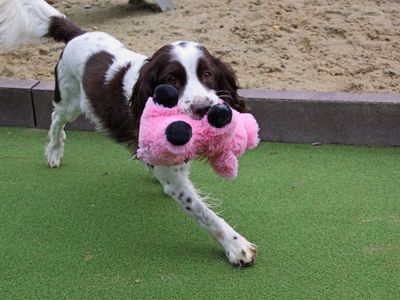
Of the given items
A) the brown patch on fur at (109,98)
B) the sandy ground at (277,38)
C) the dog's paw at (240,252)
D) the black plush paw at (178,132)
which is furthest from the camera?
the sandy ground at (277,38)

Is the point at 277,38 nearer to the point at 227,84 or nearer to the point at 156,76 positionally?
the point at 227,84

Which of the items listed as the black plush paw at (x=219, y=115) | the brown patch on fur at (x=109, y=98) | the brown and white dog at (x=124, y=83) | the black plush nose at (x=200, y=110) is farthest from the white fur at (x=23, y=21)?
the black plush paw at (x=219, y=115)

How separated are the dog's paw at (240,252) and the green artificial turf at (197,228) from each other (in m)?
0.04

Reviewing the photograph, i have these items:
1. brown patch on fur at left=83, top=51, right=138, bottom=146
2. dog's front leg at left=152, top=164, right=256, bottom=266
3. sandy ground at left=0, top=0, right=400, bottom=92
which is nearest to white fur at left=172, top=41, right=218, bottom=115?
dog's front leg at left=152, top=164, right=256, bottom=266

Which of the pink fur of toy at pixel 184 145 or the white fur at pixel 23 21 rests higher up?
the pink fur of toy at pixel 184 145

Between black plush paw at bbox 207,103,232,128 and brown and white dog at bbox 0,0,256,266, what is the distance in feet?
0.26

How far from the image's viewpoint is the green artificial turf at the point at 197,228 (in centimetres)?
289

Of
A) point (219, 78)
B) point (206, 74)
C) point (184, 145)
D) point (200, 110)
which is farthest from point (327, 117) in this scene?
point (184, 145)

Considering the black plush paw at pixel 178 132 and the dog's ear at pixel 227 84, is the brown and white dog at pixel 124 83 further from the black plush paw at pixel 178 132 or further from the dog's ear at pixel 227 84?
the black plush paw at pixel 178 132

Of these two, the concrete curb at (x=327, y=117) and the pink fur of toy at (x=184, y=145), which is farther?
the concrete curb at (x=327, y=117)

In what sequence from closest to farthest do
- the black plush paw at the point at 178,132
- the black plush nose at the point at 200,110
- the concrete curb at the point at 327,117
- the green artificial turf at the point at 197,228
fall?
the black plush paw at the point at 178,132, the black plush nose at the point at 200,110, the green artificial turf at the point at 197,228, the concrete curb at the point at 327,117

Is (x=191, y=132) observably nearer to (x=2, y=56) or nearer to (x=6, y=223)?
(x=6, y=223)

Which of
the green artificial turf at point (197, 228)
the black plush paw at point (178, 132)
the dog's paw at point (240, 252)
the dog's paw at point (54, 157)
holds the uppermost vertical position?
the black plush paw at point (178, 132)

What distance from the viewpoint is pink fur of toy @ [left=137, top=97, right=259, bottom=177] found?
264 cm
